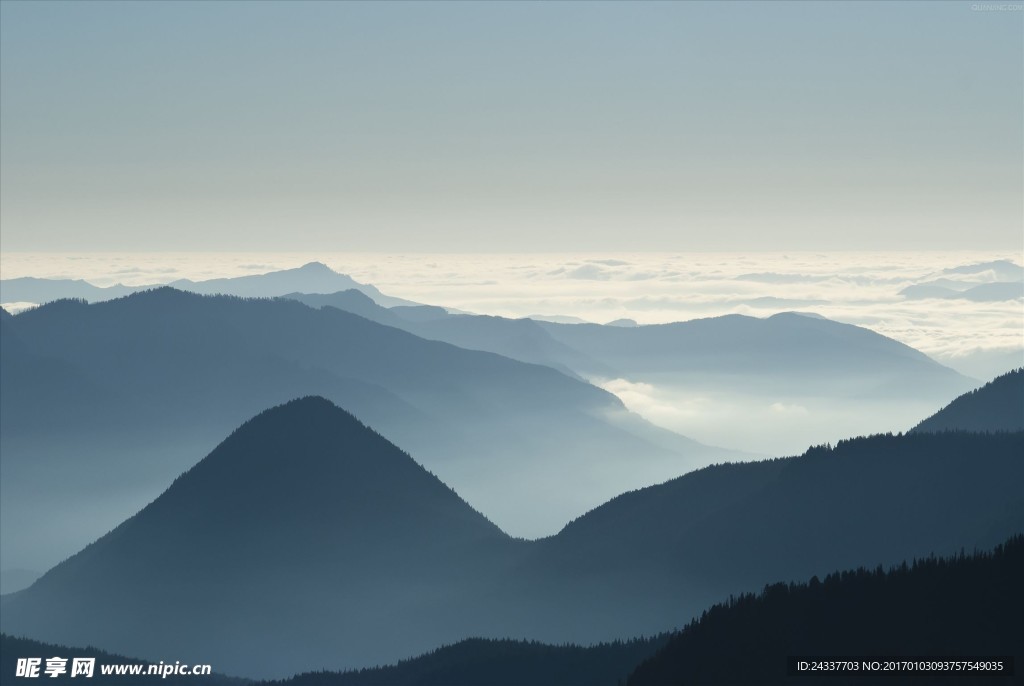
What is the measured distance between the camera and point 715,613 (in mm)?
179375

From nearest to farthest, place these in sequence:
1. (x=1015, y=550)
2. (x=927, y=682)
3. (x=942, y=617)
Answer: (x=927, y=682) → (x=942, y=617) → (x=1015, y=550)

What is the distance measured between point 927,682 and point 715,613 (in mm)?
51685

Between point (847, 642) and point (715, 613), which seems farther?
point (715, 613)

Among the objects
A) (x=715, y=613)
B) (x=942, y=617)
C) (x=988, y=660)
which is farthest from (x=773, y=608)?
(x=988, y=660)

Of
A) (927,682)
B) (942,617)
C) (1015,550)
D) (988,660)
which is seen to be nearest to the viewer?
(927,682)

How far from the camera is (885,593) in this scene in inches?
6683

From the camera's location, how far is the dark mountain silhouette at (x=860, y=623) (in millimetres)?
152250

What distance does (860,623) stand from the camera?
16500 cm

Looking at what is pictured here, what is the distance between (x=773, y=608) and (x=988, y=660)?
40668 millimetres

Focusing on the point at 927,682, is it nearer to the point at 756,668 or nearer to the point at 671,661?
the point at 756,668

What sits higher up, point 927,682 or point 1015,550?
point 1015,550

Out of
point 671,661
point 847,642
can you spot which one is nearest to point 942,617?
point 847,642

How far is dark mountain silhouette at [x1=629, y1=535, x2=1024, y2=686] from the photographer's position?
5994 inches

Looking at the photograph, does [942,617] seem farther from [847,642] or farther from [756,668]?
[756,668]
